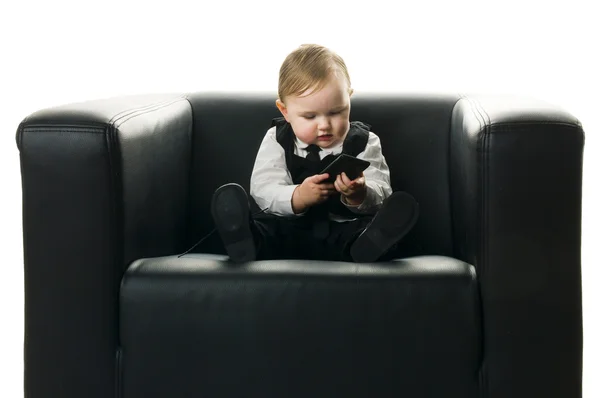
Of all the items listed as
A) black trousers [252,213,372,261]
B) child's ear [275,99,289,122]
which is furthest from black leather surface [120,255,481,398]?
child's ear [275,99,289,122]

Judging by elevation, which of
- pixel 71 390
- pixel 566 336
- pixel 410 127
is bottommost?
pixel 71 390

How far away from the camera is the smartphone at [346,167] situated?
6.53 ft

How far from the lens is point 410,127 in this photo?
2418mm

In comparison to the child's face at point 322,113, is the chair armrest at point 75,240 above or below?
below

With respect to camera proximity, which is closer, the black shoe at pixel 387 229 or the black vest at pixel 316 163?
the black shoe at pixel 387 229

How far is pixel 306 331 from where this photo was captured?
5.91 ft

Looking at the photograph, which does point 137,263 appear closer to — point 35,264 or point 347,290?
point 35,264

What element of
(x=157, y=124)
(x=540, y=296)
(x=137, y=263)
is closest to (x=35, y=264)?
(x=137, y=263)

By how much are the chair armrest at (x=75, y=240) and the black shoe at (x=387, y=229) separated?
48 cm

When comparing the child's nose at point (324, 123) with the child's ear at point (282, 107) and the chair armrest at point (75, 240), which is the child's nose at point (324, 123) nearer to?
the child's ear at point (282, 107)

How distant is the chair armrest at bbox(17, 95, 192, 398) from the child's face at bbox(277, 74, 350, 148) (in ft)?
1.43

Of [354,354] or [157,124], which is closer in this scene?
[354,354]

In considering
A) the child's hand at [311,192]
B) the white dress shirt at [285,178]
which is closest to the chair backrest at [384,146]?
the white dress shirt at [285,178]

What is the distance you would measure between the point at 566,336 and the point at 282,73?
0.90 m
